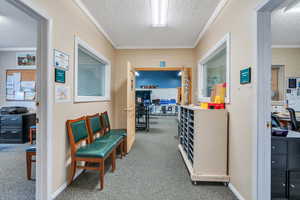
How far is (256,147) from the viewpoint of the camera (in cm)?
161

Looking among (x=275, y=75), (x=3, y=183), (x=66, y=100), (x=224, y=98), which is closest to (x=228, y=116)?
(x=224, y=98)

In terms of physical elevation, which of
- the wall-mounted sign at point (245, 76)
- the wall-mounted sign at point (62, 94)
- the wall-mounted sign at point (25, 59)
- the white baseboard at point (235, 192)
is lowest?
the white baseboard at point (235, 192)

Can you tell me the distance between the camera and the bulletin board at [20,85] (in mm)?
4723

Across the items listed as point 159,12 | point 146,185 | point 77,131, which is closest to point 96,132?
point 77,131

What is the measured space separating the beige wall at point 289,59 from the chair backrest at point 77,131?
5.49 metres

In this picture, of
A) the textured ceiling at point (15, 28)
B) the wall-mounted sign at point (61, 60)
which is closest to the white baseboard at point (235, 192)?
the wall-mounted sign at point (61, 60)

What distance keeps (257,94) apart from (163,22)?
225 cm

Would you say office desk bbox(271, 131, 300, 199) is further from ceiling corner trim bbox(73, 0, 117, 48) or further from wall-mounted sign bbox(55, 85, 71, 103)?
ceiling corner trim bbox(73, 0, 117, 48)

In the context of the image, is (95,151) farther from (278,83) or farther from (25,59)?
(278,83)

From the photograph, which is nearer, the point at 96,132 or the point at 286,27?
the point at 96,132

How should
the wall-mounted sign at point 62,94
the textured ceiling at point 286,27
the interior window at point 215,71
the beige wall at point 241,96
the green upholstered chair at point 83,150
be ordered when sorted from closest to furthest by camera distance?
the beige wall at point 241,96 < the wall-mounted sign at point 62,94 < the green upholstered chair at point 83,150 < the textured ceiling at point 286,27 < the interior window at point 215,71

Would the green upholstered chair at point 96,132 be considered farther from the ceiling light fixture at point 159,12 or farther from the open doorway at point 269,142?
the ceiling light fixture at point 159,12

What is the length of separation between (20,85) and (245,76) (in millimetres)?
5948

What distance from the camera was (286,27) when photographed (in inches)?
131
